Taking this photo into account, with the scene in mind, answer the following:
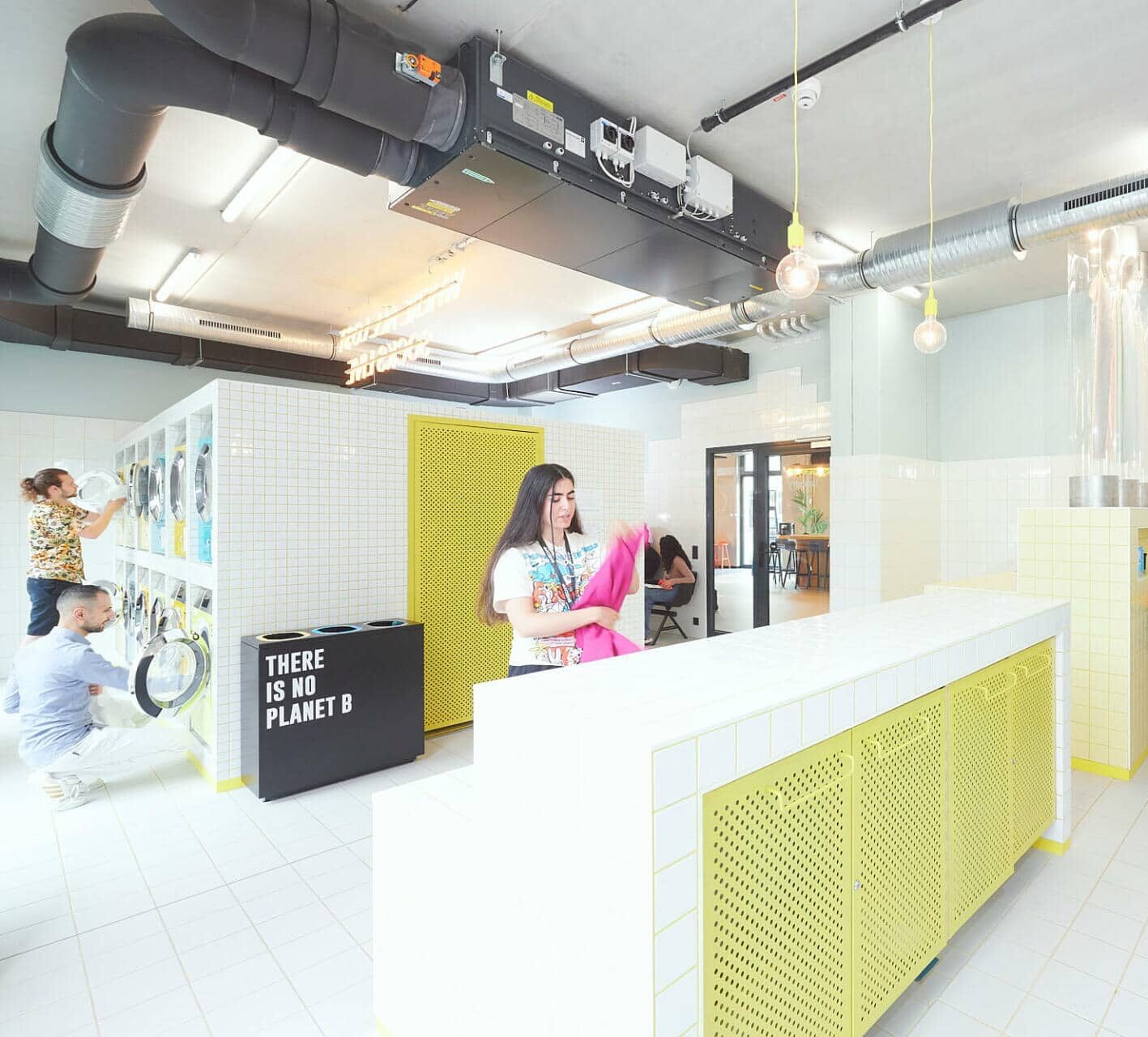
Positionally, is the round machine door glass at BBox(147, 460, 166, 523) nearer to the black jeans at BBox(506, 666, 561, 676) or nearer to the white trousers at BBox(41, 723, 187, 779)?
the white trousers at BBox(41, 723, 187, 779)

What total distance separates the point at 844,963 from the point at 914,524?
5110mm

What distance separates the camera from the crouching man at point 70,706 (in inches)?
134

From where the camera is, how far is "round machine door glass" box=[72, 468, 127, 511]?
5.21 meters

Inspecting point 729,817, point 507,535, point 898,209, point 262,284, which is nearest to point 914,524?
point 898,209

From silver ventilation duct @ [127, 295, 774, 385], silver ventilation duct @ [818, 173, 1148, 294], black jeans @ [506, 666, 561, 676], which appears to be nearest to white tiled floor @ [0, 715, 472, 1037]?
black jeans @ [506, 666, 561, 676]

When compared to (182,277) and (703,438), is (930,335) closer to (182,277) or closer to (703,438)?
(703,438)

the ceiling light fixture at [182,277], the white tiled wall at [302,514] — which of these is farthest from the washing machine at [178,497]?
the ceiling light fixture at [182,277]

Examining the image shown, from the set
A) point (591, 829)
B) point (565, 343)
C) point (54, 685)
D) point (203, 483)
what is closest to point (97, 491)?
point (203, 483)

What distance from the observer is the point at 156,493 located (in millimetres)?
4980

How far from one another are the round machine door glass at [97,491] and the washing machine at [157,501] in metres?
0.32

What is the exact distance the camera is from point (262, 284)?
18.8 feet

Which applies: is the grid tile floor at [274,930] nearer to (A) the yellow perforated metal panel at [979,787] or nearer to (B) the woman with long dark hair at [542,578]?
(A) the yellow perforated metal panel at [979,787]

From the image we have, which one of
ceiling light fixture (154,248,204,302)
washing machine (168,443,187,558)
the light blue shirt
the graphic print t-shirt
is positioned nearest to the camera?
the graphic print t-shirt

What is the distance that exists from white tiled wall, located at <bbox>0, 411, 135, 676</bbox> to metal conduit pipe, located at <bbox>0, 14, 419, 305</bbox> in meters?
3.77
